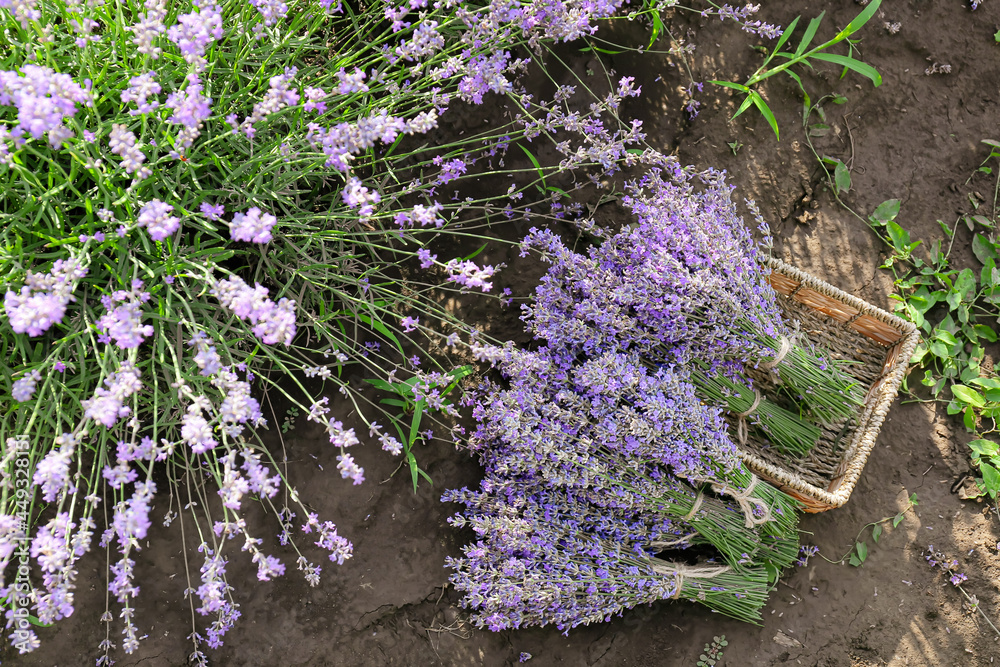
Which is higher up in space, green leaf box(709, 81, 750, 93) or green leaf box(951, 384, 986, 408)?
green leaf box(709, 81, 750, 93)

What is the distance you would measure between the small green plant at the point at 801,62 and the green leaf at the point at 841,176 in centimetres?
28

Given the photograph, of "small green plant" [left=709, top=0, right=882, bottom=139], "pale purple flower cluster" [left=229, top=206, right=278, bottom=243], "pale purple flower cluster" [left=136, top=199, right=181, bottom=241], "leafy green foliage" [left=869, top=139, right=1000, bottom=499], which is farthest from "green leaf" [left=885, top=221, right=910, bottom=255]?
"pale purple flower cluster" [left=136, top=199, right=181, bottom=241]

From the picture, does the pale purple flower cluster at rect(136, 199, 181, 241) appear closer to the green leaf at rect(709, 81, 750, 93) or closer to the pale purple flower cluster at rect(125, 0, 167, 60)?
the pale purple flower cluster at rect(125, 0, 167, 60)

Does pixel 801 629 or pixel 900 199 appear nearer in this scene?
pixel 801 629

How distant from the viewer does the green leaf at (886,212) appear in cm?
271

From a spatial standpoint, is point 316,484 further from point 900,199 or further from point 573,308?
point 900,199

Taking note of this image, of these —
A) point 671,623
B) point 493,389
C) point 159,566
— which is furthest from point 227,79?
point 671,623

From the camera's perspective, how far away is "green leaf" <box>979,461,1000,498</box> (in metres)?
2.62

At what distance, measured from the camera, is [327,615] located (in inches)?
89.7

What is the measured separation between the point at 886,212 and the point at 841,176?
0.76ft

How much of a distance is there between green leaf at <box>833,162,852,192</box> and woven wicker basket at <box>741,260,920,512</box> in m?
0.53

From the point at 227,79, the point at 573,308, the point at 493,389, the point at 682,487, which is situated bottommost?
the point at 682,487

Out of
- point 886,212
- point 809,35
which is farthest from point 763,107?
point 886,212

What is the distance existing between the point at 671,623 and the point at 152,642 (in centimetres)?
174
